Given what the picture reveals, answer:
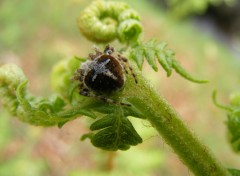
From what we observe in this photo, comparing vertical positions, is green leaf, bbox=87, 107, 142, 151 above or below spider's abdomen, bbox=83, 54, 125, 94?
below

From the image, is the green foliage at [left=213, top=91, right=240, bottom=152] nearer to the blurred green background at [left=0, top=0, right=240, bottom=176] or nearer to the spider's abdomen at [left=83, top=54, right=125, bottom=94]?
the spider's abdomen at [left=83, top=54, right=125, bottom=94]

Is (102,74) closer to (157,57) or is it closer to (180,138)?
(157,57)

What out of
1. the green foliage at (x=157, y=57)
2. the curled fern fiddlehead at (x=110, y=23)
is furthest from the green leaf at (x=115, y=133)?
the curled fern fiddlehead at (x=110, y=23)

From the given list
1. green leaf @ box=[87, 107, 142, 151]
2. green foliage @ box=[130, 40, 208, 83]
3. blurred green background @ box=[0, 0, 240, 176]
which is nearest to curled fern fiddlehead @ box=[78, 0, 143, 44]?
green foliage @ box=[130, 40, 208, 83]

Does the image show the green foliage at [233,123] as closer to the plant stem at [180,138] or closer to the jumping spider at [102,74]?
the plant stem at [180,138]

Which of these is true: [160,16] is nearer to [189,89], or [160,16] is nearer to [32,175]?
[189,89]

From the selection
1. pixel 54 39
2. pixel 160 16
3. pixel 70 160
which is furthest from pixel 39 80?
pixel 160 16
